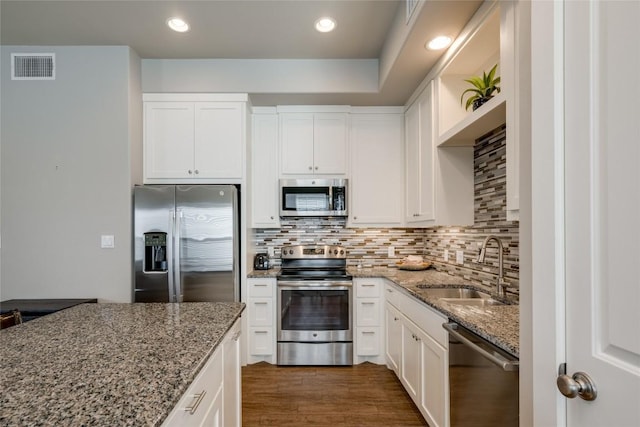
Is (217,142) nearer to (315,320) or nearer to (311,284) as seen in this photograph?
(311,284)

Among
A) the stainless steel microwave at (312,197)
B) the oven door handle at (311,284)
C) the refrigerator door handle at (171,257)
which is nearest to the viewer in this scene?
the refrigerator door handle at (171,257)

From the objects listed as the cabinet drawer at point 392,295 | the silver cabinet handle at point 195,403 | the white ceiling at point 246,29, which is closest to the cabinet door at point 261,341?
the cabinet drawer at point 392,295

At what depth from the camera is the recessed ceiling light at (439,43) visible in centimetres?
218

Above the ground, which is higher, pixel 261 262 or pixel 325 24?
pixel 325 24

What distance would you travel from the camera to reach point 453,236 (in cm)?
297

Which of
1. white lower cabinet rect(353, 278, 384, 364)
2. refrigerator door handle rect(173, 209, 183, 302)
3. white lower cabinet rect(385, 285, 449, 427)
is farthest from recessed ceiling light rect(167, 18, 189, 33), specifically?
white lower cabinet rect(385, 285, 449, 427)

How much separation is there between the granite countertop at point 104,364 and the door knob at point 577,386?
924 millimetres

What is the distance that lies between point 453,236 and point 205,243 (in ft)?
7.12

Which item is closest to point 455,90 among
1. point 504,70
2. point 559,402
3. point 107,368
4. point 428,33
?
point 428,33

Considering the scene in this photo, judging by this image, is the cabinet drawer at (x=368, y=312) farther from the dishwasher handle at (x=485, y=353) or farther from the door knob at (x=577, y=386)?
the door knob at (x=577, y=386)

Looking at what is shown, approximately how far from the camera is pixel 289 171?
135 inches

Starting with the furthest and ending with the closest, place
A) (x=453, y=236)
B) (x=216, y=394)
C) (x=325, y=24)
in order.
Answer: (x=453, y=236)
(x=325, y=24)
(x=216, y=394)

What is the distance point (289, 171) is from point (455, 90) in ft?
5.54

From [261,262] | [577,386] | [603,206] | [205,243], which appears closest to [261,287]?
[261,262]
